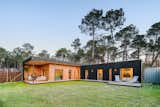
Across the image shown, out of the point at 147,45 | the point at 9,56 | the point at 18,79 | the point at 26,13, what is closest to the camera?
the point at 26,13

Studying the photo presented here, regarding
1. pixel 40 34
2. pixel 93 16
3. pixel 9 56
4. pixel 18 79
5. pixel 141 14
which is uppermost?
pixel 93 16

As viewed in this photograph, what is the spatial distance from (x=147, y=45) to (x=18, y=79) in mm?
18877

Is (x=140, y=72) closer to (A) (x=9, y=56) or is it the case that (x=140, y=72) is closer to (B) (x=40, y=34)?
(B) (x=40, y=34)

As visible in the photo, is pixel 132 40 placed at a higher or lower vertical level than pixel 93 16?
lower

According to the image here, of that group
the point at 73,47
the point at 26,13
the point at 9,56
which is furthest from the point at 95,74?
the point at 9,56

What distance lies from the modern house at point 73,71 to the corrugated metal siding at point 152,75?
3.43 feet

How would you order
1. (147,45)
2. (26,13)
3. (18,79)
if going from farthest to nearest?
(147,45) < (18,79) < (26,13)

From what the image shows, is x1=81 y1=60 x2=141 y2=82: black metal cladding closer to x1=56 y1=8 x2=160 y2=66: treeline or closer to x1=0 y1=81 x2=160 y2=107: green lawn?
x1=56 y1=8 x2=160 y2=66: treeline

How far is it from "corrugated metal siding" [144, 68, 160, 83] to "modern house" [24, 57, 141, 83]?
1.04 meters

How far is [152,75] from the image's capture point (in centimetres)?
1475

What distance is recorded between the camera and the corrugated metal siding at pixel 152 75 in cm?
1421

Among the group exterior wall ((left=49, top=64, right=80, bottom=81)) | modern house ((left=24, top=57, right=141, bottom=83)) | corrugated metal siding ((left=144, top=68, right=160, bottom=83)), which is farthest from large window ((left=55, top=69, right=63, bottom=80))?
corrugated metal siding ((left=144, top=68, right=160, bottom=83))

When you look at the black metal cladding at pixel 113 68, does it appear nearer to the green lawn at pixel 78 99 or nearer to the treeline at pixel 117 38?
the treeline at pixel 117 38

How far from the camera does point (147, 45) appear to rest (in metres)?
23.0
